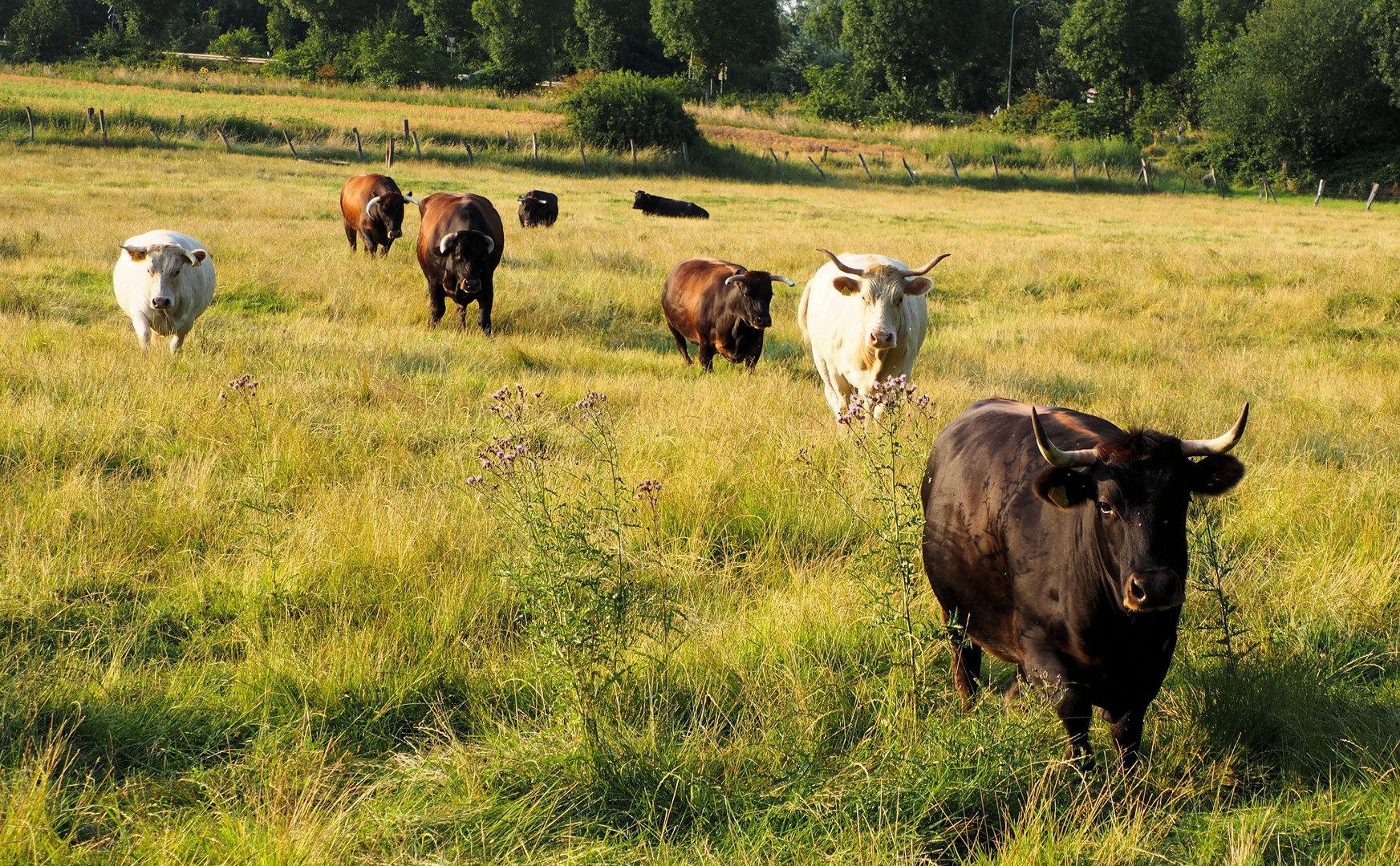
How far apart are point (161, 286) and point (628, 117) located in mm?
36409

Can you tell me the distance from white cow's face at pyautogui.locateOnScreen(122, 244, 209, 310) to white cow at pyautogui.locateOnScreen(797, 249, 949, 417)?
5516 millimetres

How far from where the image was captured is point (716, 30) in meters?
71.4

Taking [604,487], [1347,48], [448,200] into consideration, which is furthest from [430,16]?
[604,487]

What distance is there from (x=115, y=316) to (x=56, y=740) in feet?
29.0

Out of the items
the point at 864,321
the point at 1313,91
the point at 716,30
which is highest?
the point at 716,30

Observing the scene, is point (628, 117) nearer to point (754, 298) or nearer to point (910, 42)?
point (910, 42)

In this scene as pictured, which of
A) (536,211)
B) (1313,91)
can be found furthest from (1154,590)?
(1313,91)

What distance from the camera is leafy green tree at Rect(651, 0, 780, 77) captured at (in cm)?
7069

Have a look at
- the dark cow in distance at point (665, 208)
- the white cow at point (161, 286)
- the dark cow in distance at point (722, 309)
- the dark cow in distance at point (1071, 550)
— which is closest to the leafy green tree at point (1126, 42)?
the dark cow in distance at point (665, 208)

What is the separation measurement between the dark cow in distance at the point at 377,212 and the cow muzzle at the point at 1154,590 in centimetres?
1479

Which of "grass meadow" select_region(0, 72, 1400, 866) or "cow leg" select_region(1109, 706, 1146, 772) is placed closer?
Result: "grass meadow" select_region(0, 72, 1400, 866)

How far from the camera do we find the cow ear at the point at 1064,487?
313cm

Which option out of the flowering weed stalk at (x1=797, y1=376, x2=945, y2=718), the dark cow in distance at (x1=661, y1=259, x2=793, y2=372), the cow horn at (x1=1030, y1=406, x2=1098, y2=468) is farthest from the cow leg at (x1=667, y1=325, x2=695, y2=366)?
the cow horn at (x1=1030, y1=406, x2=1098, y2=468)

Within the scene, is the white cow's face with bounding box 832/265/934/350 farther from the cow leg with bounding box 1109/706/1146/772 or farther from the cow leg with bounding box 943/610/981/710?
the cow leg with bounding box 1109/706/1146/772
